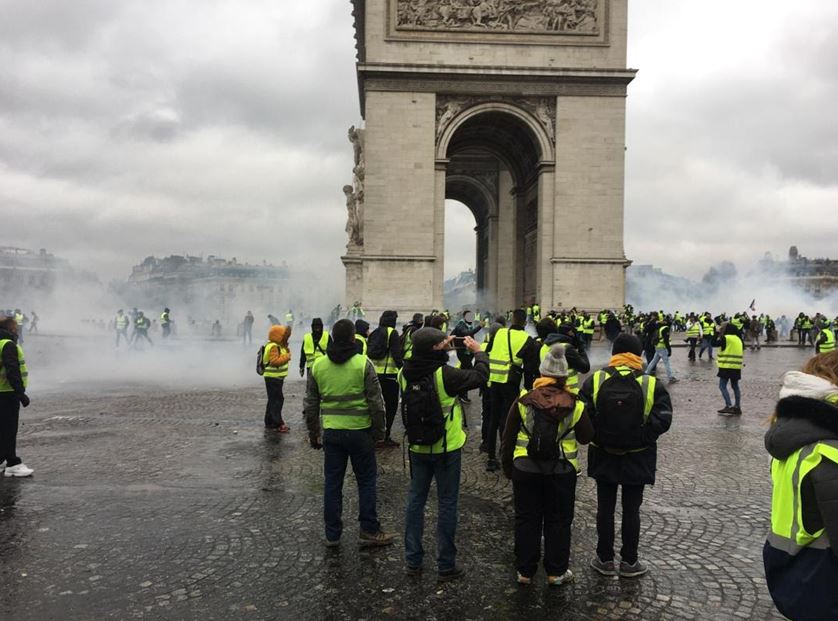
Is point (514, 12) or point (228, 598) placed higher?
point (514, 12)

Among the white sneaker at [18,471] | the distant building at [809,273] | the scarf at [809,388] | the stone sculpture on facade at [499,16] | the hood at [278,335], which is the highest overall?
the stone sculpture on facade at [499,16]

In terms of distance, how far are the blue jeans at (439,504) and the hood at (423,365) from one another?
57 cm

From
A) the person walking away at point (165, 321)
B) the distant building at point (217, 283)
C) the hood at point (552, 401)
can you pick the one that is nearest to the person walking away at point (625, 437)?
the hood at point (552, 401)

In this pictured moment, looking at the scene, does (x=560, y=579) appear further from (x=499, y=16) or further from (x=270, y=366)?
(x=499, y=16)

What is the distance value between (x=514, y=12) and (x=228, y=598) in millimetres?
27290

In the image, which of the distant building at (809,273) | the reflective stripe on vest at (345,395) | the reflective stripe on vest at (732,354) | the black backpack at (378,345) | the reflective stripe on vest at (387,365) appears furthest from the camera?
the distant building at (809,273)

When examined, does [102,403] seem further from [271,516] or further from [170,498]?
[271,516]

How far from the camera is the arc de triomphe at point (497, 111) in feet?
87.7

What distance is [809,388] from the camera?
2350mm

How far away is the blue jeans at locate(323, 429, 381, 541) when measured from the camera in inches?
197

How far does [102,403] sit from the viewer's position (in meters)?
12.3

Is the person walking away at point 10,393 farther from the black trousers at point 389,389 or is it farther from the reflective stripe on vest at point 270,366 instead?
the black trousers at point 389,389

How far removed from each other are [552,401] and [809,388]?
1932mm

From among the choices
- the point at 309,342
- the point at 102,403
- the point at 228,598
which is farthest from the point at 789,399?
the point at 102,403
